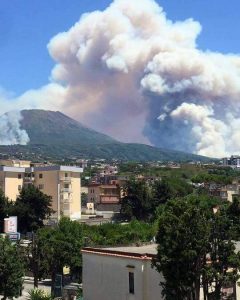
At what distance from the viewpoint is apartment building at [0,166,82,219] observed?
8438 centimetres

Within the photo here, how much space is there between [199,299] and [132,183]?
71.8m

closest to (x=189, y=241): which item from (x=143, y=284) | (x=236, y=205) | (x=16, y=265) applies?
(x=143, y=284)

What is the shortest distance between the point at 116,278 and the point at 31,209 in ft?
165

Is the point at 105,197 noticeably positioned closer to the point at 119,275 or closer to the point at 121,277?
the point at 119,275

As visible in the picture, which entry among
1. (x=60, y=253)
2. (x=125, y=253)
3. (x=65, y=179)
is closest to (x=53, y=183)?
(x=65, y=179)

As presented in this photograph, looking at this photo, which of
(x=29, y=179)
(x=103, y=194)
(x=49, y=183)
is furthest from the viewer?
(x=103, y=194)

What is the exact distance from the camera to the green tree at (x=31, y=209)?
72.1m

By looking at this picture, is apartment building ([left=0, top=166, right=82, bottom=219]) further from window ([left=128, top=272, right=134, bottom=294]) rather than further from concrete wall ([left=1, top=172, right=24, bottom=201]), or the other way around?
window ([left=128, top=272, right=134, bottom=294])

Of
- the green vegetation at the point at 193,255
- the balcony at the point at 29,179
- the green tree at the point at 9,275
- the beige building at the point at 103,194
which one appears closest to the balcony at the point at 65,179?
the balcony at the point at 29,179

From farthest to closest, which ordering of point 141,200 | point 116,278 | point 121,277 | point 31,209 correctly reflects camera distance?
point 141,200
point 31,209
point 116,278
point 121,277

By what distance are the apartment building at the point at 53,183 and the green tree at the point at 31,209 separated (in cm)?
846

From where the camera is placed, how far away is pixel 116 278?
78.7 feet

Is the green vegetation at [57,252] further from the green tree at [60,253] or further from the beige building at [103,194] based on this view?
the beige building at [103,194]

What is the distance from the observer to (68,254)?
42.2 metres
